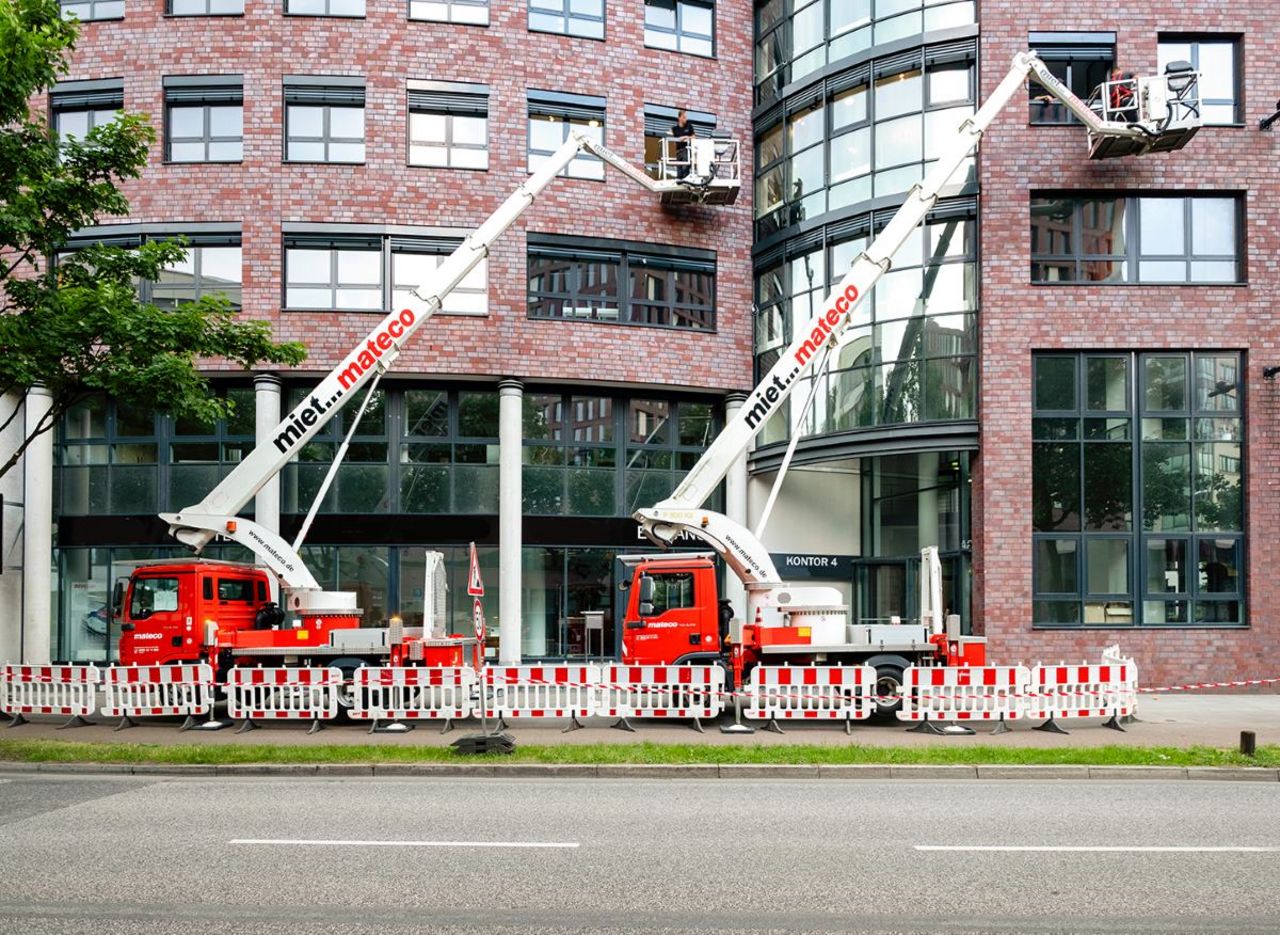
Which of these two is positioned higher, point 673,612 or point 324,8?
point 324,8

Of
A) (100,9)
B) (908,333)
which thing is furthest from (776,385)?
(100,9)

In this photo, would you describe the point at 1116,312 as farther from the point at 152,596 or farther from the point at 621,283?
the point at 152,596

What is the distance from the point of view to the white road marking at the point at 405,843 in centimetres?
903

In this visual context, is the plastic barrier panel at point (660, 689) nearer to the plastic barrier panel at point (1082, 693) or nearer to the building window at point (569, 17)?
the plastic barrier panel at point (1082, 693)

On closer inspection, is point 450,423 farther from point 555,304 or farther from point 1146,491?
point 1146,491

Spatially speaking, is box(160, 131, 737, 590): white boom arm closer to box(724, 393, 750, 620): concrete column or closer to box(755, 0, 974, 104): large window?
box(724, 393, 750, 620): concrete column

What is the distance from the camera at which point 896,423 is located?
25359mm

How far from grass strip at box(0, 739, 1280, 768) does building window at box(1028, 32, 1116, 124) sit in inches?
579

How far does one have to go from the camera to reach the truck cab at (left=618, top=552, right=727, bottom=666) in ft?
61.6

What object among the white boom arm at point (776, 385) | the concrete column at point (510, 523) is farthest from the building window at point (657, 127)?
the white boom arm at point (776, 385)

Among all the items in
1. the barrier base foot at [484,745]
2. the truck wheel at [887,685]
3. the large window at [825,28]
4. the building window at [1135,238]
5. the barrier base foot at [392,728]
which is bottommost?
the barrier base foot at [392,728]

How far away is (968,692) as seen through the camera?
1703 cm

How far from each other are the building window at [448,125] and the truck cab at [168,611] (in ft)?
37.3

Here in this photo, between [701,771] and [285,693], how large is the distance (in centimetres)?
721
